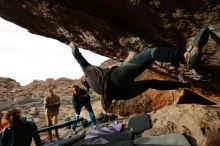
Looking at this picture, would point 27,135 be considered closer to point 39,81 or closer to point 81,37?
point 81,37

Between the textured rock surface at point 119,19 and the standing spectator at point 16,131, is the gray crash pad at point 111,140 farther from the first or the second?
the textured rock surface at point 119,19

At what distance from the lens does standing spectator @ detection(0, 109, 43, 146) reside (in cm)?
888

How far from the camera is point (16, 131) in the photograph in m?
9.03

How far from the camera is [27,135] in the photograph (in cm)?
922

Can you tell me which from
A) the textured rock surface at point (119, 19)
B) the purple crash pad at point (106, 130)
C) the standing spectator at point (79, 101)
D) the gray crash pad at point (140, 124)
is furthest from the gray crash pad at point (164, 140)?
the standing spectator at point (79, 101)

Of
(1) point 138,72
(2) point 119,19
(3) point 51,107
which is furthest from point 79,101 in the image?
(1) point 138,72

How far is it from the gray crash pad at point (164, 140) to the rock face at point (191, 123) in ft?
0.75

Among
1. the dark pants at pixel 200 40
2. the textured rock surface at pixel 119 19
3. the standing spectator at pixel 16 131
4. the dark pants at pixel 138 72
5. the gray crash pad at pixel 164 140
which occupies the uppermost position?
the textured rock surface at pixel 119 19

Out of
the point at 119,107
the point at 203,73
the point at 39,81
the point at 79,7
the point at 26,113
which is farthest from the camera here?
the point at 39,81

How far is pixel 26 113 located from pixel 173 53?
97.4 feet

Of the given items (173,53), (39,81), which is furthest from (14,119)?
(39,81)

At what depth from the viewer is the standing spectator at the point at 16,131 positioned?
8.88m

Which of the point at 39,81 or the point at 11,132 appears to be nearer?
the point at 11,132

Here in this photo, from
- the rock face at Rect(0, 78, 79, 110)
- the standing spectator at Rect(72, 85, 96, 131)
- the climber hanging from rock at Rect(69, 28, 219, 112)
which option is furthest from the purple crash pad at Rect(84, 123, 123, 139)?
the rock face at Rect(0, 78, 79, 110)
